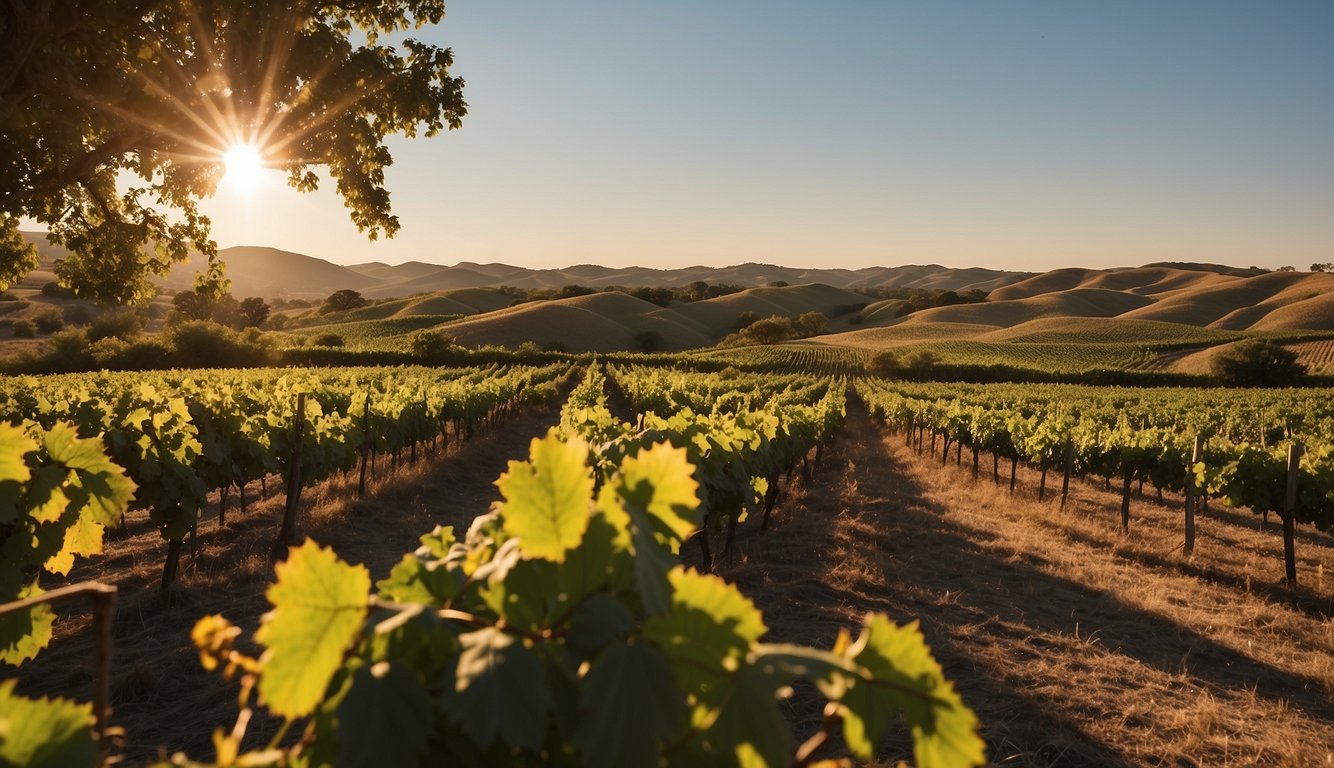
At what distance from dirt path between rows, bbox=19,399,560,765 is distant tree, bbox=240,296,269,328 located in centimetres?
9572

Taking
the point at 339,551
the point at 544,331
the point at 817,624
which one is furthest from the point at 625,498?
the point at 544,331

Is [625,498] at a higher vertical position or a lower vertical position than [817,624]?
higher

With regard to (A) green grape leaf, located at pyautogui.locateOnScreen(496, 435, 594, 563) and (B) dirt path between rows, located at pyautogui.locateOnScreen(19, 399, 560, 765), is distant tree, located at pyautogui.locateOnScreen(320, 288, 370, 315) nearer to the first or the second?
(B) dirt path between rows, located at pyautogui.locateOnScreen(19, 399, 560, 765)

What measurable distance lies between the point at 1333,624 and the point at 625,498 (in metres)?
9.82

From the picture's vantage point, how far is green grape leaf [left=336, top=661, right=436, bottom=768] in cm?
98

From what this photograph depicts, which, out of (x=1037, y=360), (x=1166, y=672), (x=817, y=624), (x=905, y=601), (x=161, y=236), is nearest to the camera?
(x=1166, y=672)

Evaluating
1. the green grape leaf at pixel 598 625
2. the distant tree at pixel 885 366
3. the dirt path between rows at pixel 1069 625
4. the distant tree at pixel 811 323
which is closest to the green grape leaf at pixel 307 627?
the green grape leaf at pixel 598 625

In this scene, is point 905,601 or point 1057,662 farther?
point 905,601

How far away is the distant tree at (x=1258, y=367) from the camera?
189ft

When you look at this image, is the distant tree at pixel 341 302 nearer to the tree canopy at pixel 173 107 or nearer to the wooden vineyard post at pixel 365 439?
the tree canopy at pixel 173 107

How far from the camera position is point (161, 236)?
15086 millimetres

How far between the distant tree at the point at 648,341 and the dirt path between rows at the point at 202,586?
271 ft

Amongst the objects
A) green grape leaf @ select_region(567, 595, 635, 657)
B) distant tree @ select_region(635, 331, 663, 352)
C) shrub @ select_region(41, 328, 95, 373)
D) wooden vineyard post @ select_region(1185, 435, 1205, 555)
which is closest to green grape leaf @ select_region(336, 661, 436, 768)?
green grape leaf @ select_region(567, 595, 635, 657)

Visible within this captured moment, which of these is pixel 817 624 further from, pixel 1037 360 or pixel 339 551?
pixel 1037 360
